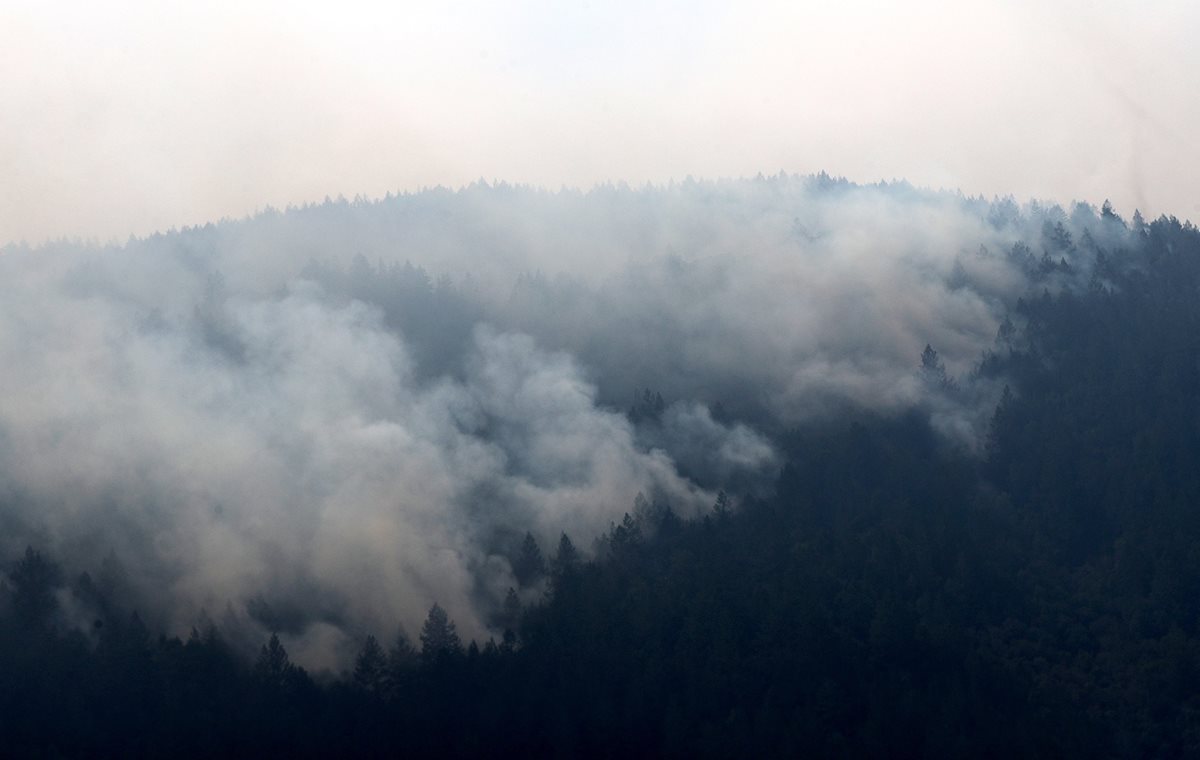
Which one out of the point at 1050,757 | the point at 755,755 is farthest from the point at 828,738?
the point at 1050,757

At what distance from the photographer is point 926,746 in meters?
196

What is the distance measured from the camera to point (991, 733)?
198 meters

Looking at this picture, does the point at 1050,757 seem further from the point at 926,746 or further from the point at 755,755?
the point at 755,755

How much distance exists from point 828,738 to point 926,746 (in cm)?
1129

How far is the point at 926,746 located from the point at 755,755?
19.8 m

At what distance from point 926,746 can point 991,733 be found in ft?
27.6

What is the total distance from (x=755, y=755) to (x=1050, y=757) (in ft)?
111

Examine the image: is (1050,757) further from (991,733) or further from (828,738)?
(828,738)

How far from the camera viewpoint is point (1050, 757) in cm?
19562

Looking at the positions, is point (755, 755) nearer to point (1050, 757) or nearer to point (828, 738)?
point (828, 738)

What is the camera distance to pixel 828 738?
198 meters

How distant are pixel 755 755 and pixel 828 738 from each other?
8782 mm

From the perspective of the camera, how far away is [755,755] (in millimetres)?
199000

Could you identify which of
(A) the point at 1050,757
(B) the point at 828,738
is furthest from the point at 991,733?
(B) the point at 828,738
